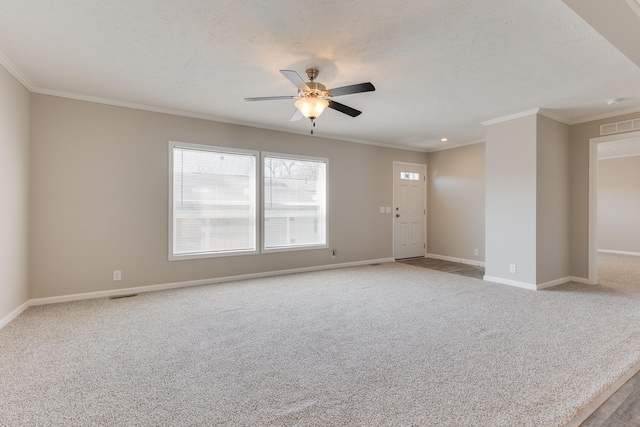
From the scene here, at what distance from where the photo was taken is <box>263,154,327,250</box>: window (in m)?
5.30

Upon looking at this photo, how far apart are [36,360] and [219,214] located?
9.14 ft

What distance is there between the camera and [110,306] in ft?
12.0

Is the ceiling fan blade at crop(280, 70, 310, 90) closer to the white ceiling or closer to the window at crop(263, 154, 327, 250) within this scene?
the white ceiling

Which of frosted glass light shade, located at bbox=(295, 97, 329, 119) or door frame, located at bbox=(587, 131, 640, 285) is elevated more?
frosted glass light shade, located at bbox=(295, 97, 329, 119)

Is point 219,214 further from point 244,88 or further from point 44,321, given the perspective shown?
point 44,321

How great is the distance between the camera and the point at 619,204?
25.5 ft

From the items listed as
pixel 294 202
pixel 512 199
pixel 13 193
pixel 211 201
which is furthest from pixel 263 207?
pixel 512 199

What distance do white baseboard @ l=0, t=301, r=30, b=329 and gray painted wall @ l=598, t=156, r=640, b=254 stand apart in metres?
11.5

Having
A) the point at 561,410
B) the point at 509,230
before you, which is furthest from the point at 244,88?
the point at 509,230

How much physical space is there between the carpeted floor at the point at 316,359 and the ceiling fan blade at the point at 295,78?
225 cm

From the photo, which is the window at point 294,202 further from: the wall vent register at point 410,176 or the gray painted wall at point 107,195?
the wall vent register at point 410,176

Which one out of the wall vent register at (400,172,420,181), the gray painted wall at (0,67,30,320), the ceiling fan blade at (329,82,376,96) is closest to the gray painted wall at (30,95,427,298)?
the gray painted wall at (0,67,30,320)

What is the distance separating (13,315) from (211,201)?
2496mm

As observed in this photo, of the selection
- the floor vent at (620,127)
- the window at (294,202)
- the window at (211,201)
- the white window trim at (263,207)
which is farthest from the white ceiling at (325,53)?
the window at (294,202)
